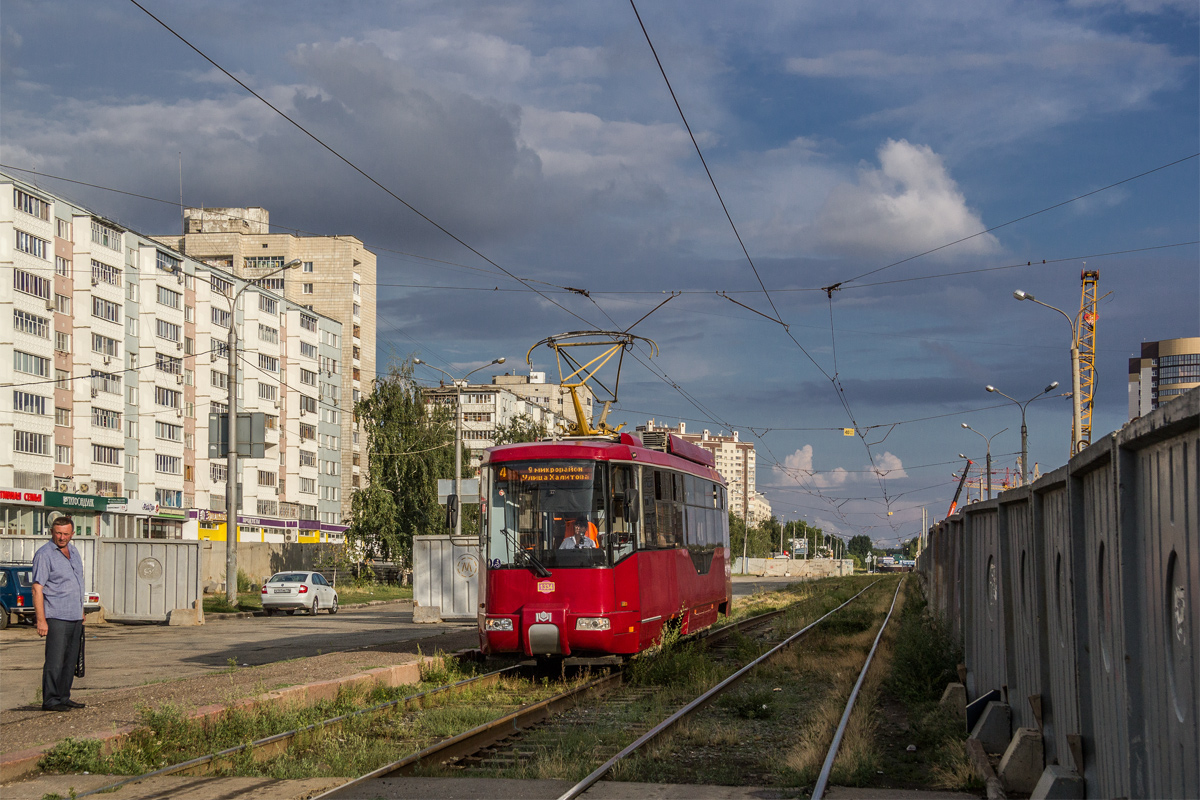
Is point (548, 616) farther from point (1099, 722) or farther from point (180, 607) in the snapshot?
point (180, 607)

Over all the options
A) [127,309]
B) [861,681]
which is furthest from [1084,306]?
[861,681]

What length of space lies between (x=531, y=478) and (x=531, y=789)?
678 cm

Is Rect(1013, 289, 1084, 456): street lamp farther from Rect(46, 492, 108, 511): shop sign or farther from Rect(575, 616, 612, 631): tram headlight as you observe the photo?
Rect(46, 492, 108, 511): shop sign

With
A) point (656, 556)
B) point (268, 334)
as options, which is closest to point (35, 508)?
point (268, 334)

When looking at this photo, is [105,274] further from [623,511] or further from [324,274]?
[623,511]

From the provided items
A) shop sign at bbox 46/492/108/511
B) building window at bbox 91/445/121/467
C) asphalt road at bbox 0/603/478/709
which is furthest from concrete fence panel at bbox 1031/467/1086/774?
building window at bbox 91/445/121/467

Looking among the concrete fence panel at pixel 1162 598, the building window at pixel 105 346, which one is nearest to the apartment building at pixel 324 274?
the building window at pixel 105 346

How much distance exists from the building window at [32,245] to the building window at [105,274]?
386 centimetres

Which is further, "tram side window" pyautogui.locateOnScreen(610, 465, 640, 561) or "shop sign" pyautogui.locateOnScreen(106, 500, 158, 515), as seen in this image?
"shop sign" pyautogui.locateOnScreen(106, 500, 158, 515)

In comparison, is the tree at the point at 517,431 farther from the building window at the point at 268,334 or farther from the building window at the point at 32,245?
the building window at the point at 32,245

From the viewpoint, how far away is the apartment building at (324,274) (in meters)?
102

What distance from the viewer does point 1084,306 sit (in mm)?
70188

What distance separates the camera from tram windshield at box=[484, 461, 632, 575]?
567 inches

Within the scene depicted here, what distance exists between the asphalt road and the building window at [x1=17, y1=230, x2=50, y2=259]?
35.6 metres
